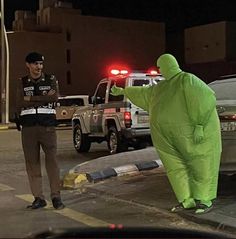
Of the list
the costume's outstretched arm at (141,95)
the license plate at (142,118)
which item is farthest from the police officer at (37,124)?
the license plate at (142,118)

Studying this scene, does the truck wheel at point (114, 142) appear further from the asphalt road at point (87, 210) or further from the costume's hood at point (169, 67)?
the costume's hood at point (169, 67)

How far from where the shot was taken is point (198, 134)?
7.28 m

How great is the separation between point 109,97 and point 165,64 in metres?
7.34

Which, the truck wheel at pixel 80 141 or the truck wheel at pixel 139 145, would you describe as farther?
the truck wheel at pixel 80 141

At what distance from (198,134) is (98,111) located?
8114 millimetres

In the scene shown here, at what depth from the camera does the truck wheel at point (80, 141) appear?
16.1m

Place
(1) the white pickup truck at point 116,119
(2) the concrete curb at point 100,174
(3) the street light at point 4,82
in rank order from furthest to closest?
(3) the street light at point 4,82
(1) the white pickup truck at point 116,119
(2) the concrete curb at point 100,174

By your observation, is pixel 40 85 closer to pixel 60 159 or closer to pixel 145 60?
pixel 60 159

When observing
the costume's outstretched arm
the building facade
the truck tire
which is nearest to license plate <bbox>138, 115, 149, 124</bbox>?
the truck tire

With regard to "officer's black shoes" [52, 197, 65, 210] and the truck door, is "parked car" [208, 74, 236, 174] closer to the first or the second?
"officer's black shoes" [52, 197, 65, 210]

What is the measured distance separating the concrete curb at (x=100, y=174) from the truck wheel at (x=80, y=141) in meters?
5.06

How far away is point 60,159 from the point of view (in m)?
14.5

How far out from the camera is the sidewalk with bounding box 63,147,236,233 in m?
7.16

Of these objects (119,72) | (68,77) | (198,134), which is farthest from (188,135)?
(68,77)
